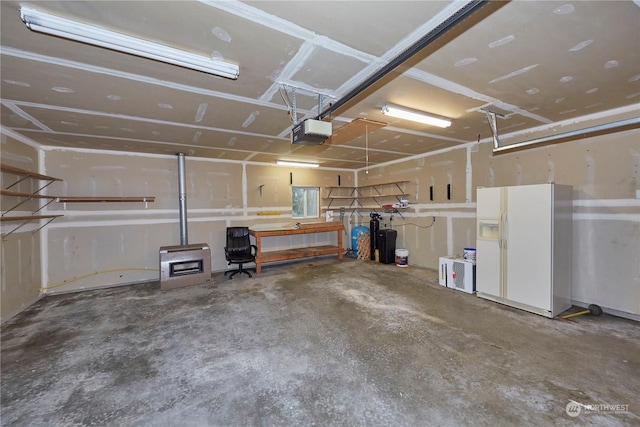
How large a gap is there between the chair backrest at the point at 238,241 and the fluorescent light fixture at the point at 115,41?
4.04 meters

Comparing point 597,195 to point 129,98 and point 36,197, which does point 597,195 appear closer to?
point 129,98

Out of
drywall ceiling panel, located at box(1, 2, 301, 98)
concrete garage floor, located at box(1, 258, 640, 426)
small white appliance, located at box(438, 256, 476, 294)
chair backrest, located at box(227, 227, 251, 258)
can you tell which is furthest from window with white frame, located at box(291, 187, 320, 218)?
drywall ceiling panel, located at box(1, 2, 301, 98)

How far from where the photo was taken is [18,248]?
11.6 feet

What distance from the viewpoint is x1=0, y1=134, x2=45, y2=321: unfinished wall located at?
10.7 feet

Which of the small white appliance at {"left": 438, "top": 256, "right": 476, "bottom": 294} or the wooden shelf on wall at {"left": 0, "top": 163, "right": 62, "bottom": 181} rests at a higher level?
the wooden shelf on wall at {"left": 0, "top": 163, "right": 62, "bottom": 181}

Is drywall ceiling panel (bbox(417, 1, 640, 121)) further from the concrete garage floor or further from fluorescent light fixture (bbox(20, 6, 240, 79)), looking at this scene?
the concrete garage floor

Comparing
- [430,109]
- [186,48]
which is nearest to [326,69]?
[186,48]

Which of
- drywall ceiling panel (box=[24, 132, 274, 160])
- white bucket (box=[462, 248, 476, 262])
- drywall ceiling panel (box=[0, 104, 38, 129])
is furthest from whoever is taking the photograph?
white bucket (box=[462, 248, 476, 262])

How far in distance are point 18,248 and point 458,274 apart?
6535 millimetres

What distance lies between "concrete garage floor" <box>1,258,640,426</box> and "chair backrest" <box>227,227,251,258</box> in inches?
66.5

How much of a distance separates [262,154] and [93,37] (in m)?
3.78

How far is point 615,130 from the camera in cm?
308

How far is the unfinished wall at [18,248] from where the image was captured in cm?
325

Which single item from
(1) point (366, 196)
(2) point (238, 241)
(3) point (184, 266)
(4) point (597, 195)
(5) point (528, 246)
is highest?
(1) point (366, 196)
